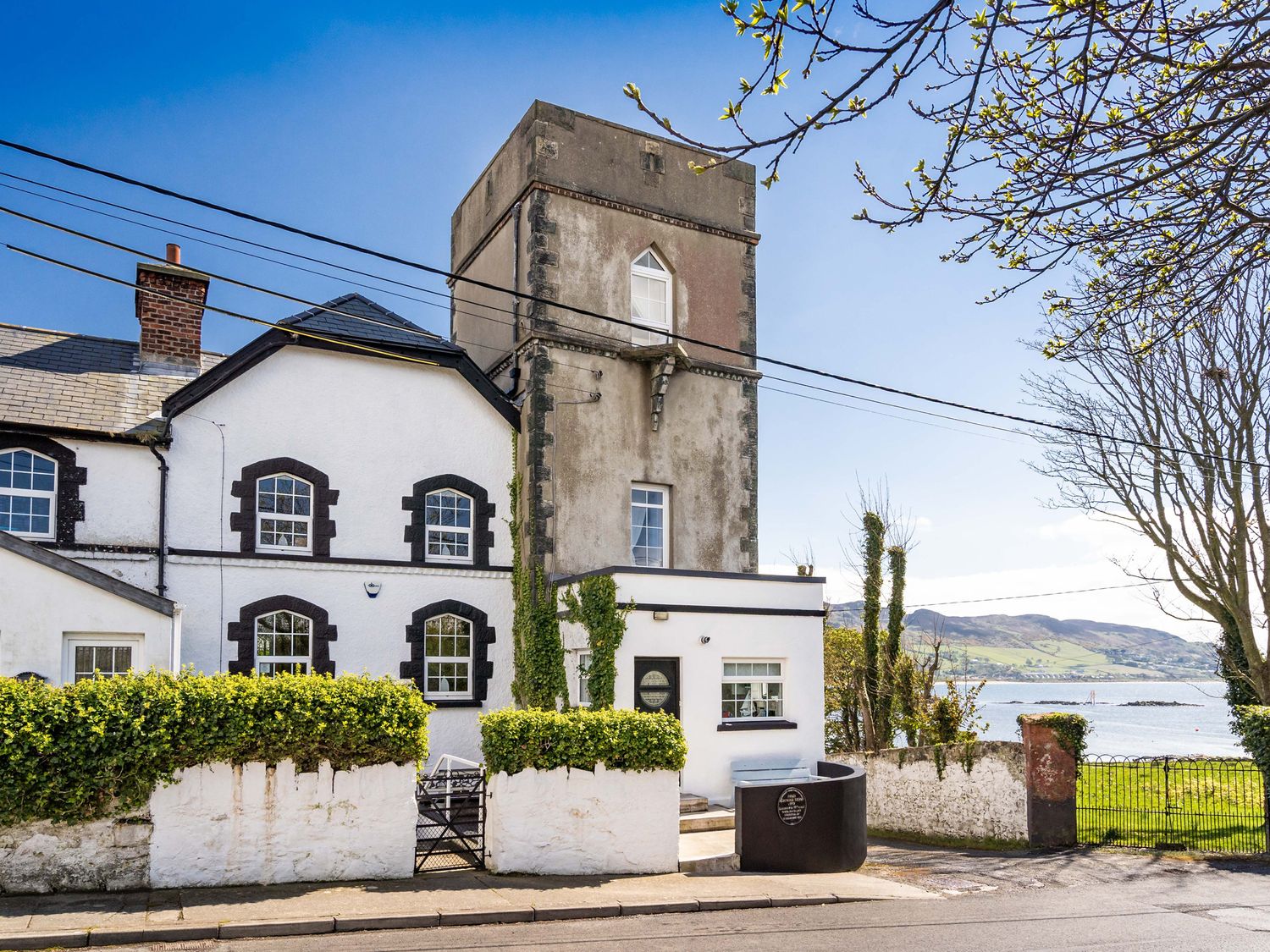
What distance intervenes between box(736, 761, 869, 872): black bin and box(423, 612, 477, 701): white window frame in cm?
679

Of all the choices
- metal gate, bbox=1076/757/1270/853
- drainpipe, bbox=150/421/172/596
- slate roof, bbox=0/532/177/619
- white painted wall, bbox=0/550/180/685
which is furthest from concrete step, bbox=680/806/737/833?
drainpipe, bbox=150/421/172/596

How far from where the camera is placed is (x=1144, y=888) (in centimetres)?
1369

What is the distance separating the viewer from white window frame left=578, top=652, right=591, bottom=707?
58.2ft

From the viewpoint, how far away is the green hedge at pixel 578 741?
12609 millimetres

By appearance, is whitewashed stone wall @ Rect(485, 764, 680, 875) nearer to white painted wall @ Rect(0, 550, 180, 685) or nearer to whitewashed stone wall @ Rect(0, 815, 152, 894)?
whitewashed stone wall @ Rect(0, 815, 152, 894)

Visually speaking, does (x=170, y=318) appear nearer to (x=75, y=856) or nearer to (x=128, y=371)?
(x=128, y=371)

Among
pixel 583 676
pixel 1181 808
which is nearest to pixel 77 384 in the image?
pixel 583 676

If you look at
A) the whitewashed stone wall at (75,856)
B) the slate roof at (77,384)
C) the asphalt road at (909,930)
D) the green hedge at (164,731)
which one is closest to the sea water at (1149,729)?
the asphalt road at (909,930)

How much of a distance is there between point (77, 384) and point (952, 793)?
55.9ft

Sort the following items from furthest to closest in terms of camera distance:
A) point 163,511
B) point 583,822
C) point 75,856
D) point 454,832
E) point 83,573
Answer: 1. point 163,511
2. point 83,573
3. point 454,832
4. point 583,822
5. point 75,856

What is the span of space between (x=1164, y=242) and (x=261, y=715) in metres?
10.0

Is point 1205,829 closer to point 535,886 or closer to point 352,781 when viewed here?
point 535,886

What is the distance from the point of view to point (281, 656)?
17656 millimetres

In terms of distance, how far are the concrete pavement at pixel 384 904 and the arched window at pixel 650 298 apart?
452 inches
